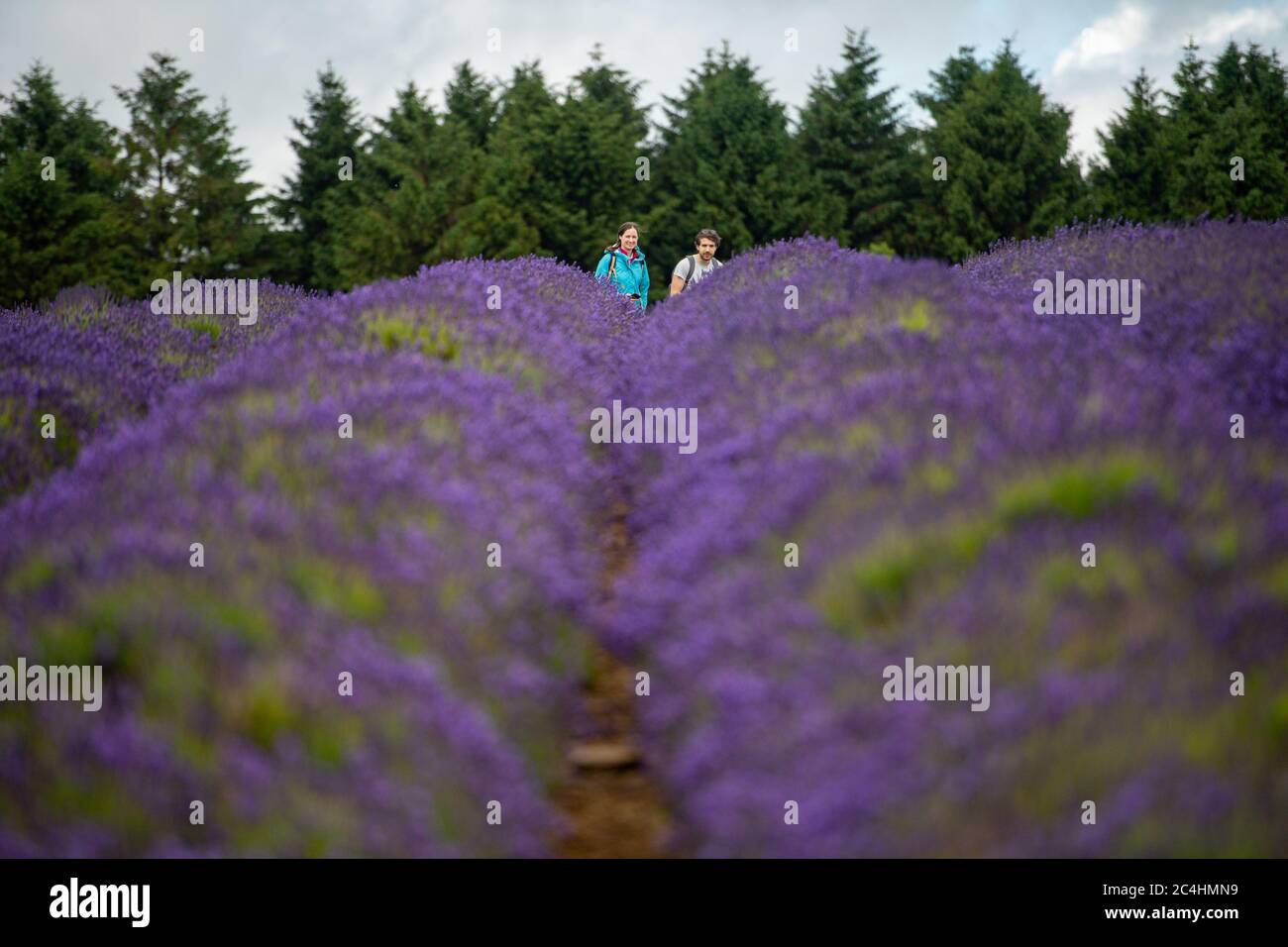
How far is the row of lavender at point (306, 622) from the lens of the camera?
2.72 m

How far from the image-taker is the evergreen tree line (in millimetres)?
31469

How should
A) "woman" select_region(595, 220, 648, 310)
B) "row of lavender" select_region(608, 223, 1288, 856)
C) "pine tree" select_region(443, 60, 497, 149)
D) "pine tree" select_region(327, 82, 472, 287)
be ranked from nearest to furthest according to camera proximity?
1. "row of lavender" select_region(608, 223, 1288, 856)
2. "woman" select_region(595, 220, 648, 310)
3. "pine tree" select_region(327, 82, 472, 287)
4. "pine tree" select_region(443, 60, 497, 149)

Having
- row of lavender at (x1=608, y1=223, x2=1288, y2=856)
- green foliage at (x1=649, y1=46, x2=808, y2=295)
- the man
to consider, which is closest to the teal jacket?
the man

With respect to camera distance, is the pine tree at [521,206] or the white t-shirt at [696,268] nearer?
the white t-shirt at [696,268]

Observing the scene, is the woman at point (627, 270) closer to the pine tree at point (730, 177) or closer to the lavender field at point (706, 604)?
the lavender field at point (706, 604)

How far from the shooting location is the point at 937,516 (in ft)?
12.2

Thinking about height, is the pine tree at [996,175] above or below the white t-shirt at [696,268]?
above

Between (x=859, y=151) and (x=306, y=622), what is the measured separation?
3890cm

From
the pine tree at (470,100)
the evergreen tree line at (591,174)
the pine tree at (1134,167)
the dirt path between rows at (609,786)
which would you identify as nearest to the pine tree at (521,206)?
the evergreen tree line at (591,174)

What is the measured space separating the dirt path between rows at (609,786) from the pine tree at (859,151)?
110 ft

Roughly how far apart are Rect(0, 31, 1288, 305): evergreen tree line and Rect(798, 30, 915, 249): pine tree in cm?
8

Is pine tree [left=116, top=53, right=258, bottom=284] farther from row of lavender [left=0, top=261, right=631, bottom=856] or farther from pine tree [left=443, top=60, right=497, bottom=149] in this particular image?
row of lavender [left=0, top=261, right=631, bottom=856]

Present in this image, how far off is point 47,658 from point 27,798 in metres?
0.59

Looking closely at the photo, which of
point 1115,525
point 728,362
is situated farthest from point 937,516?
point 728,362
